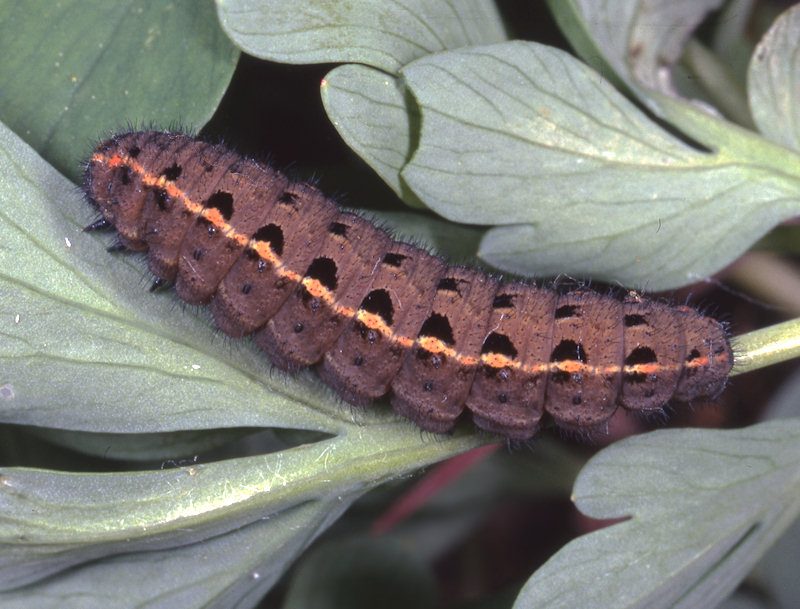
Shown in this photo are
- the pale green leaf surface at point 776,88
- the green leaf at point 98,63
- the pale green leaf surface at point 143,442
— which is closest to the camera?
the green leaf at point 98,63

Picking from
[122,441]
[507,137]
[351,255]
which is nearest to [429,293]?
[351,255]

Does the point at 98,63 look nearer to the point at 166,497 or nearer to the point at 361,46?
the point at 361,46

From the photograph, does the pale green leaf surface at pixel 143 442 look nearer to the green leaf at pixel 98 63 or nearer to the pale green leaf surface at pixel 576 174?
the green leaf at pixel 98 63

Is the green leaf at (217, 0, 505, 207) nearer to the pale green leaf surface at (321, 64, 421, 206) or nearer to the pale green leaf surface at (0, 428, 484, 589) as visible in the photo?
the pale green leaf surface at (321, 64, 421, 206)

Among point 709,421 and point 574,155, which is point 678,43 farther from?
point 709,421

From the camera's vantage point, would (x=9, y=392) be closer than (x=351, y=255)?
Yes

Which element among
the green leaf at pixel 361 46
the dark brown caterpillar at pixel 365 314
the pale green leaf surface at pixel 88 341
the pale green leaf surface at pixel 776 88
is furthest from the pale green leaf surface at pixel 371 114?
the pale green leaf surface at pixel 776 88

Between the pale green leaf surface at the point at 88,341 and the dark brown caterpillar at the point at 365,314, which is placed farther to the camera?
the dark brown caterpillar at the point at 365,314

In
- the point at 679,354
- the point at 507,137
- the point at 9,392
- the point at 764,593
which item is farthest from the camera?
the point at 764,593
